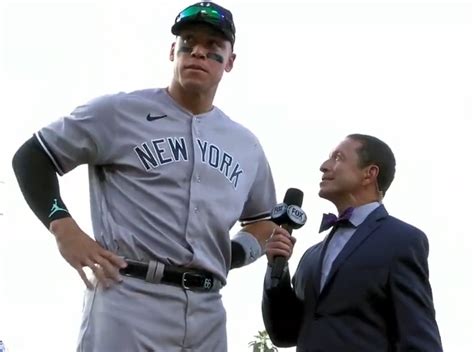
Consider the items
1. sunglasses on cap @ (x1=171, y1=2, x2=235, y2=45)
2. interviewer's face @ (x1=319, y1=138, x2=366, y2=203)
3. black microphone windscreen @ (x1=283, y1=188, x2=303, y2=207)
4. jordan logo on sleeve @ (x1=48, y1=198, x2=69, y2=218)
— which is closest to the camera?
jordan logo on sleeve @ (x1=48, y1=198, x2=69, y2=218)

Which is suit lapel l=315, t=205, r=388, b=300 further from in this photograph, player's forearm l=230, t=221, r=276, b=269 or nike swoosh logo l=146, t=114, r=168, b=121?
nike swoosh logo l=146, t=114, r=168, b=121

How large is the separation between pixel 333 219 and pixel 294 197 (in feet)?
1.03

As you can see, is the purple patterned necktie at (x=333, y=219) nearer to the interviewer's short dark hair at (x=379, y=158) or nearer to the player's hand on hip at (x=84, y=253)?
the interviewer's short dark hair at (x=379, y=158)

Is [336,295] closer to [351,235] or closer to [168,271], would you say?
[351,235]

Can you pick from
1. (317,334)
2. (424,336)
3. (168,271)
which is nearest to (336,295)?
(317,334)

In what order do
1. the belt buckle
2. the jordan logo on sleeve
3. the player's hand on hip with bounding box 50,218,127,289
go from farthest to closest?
the belt buckle, the jordan logo on sleeve, the player's hand on hip with bounding box 50,218,127,289

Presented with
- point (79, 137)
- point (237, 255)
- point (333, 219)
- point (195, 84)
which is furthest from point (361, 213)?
point (79, 137)

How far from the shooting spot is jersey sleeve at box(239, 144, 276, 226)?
16.8ft

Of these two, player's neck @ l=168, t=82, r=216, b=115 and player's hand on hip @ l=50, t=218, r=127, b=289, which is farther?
player's neck @ l=168, t=82, r=216, b=115

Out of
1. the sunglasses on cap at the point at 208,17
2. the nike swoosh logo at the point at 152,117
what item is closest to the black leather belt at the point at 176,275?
the nike swoosh logo at the point at 152,117

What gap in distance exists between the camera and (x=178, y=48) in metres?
4.78

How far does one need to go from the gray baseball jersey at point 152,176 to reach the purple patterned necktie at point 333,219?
735 millimetres

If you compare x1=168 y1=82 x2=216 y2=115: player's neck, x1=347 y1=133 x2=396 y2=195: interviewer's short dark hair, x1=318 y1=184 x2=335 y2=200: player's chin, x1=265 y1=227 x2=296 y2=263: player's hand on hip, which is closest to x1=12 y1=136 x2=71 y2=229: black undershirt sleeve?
x1=168 y1=82 x2=216 y2=115: player's neck

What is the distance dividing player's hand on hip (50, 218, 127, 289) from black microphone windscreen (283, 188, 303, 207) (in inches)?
50.0
